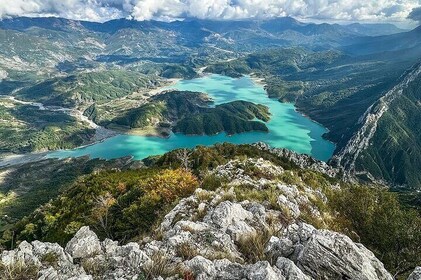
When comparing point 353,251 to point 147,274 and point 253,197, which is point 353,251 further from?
point 253,197

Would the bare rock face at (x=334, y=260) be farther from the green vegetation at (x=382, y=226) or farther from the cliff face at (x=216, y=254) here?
the green vegetation at (x=382, y=226)

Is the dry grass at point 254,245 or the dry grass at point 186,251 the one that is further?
the dry grass at point 254,245

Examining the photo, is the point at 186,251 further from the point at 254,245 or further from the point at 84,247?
the point at 84,247

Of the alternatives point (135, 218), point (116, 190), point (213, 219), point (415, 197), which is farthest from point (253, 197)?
point (415, 197)

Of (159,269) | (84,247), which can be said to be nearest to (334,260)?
(159,269)

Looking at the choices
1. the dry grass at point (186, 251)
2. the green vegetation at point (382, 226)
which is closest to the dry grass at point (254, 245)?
the dry grass at point (186, 251)

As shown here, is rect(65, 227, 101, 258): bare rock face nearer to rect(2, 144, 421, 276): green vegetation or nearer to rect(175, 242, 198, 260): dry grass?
rect(175, 242, 198, 260): dry grass

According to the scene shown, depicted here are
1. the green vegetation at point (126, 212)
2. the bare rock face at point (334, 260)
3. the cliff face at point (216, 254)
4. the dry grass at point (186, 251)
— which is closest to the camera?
the cliff face at point (216, 254)

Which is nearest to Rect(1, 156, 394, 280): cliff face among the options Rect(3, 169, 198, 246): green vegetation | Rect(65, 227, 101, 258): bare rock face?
Rect(65, 227, 101, 258): bare rock face
